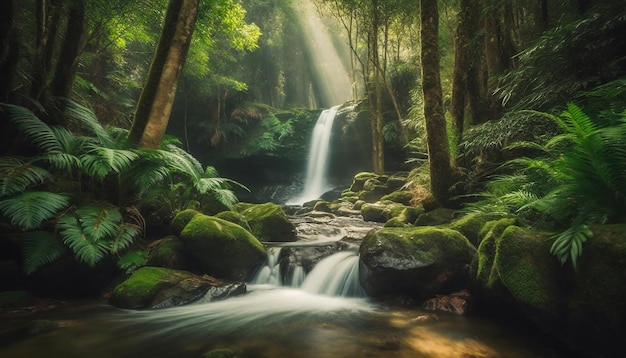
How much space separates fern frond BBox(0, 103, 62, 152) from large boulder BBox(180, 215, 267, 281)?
2.19m

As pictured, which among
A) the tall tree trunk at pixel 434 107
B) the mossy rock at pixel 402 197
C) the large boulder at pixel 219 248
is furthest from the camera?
the mossy rock at pixel 402 197

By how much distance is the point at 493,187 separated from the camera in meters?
5.30

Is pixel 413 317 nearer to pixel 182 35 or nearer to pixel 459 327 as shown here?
pixel 459 327

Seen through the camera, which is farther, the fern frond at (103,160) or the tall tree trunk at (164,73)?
the tall tree trunk at (164,73)

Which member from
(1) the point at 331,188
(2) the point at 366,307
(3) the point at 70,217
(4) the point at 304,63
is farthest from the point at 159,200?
(4) the point at 304,63

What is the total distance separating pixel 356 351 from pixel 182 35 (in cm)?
609

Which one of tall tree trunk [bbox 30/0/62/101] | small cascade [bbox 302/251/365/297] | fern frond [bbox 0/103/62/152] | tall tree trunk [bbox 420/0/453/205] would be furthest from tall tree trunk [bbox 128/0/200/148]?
tall tree trunk [bbox 420/0/453/205]

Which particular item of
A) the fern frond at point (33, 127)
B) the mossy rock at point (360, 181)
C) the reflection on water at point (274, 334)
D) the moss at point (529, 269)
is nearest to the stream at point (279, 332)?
the reflection on water at point (274, 334)

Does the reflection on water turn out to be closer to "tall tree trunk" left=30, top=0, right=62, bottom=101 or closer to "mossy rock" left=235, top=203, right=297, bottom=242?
"mossy rock" left=235, top=203, right=297, bottom=242

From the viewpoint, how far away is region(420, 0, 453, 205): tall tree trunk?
20.6ft

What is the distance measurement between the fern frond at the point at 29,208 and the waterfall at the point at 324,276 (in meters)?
3.14

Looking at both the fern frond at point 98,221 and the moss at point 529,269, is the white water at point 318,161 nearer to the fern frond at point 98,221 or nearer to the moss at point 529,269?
the fern frond at point 98,221

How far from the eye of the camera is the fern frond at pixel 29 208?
11.1 feet

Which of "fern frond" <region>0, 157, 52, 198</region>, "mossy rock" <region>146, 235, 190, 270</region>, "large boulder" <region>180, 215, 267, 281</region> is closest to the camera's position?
"fern frond" <region>0, 157, 52, 198</region>
